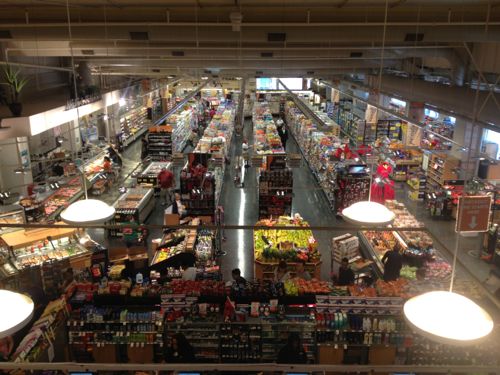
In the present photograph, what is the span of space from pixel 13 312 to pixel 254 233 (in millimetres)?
8783

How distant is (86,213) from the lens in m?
5.05

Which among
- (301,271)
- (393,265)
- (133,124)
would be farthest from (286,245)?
(133,124)

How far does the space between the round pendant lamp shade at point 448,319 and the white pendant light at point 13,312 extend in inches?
108

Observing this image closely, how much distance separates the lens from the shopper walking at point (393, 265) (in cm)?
1018

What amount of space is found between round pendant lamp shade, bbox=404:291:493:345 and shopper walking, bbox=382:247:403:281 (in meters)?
7.28

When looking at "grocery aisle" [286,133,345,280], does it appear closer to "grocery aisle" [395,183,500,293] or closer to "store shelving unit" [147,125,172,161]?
"grocery aisle" [395,183,500,293]

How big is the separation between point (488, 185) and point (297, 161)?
20.8 feet

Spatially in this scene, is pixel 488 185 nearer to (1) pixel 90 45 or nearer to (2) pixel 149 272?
(2) pixel 149 272

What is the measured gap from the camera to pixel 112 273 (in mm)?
9734

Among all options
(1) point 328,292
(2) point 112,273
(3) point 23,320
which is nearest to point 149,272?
(2) point 112,273

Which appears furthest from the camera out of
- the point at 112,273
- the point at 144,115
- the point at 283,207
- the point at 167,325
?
the point at 144,115

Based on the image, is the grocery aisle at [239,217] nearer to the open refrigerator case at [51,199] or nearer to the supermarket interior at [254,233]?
the supermarket interior at [254,233]

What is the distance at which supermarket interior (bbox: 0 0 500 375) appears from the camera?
616 cm

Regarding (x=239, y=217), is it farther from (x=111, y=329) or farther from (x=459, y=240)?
(x=111, y=329)
